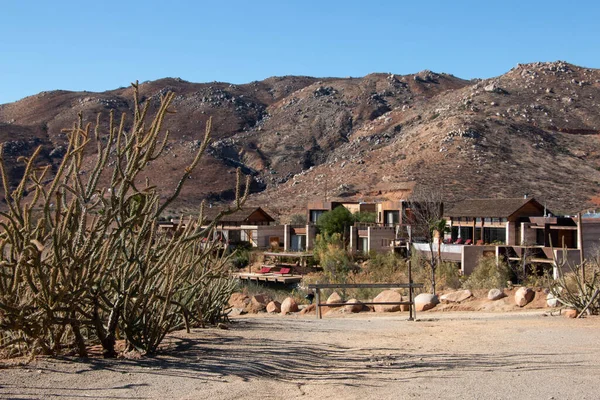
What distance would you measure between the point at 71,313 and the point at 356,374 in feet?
12.9

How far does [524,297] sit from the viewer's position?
22.4m

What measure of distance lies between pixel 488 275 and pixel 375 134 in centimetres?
6813

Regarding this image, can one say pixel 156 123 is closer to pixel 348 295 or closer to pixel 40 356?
pixel 40 356

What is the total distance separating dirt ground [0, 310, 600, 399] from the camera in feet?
26.7

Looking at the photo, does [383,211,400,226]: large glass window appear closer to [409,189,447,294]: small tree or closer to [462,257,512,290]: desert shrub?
[409,189,447,294]: small tree

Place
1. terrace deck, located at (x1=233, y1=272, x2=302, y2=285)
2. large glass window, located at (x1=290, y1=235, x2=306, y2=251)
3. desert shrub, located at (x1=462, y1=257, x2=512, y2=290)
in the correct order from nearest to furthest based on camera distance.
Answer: desert shrub, located at (x1=462, y1=257, x2=512, y2=290) → terrace deck, located at (x1=233, y1=272, x2=302, y2=285) → large glass window, located at (x1=290, y1=235, x2=306, y2=251)

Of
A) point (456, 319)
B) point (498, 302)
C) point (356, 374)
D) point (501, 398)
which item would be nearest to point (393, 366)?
point (356, 374)

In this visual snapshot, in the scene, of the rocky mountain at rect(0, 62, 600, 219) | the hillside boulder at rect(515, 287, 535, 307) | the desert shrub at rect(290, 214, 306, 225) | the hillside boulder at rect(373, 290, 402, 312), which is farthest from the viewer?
the rocky mountain at rect(0, 62, 600, 219)

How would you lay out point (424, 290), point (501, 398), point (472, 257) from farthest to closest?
point (472, 257), point (424, 290), point (501, 398)

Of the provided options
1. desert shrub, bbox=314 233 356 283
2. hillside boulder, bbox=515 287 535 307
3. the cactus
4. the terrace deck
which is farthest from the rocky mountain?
the cactus

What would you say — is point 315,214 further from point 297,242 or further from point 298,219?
point 297,242

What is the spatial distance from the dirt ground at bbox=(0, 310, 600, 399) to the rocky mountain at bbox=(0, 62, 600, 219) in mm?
48722

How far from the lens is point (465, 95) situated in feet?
328

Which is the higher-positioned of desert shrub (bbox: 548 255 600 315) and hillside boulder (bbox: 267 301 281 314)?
desert shrub (bbox: 548 255 600 315)
